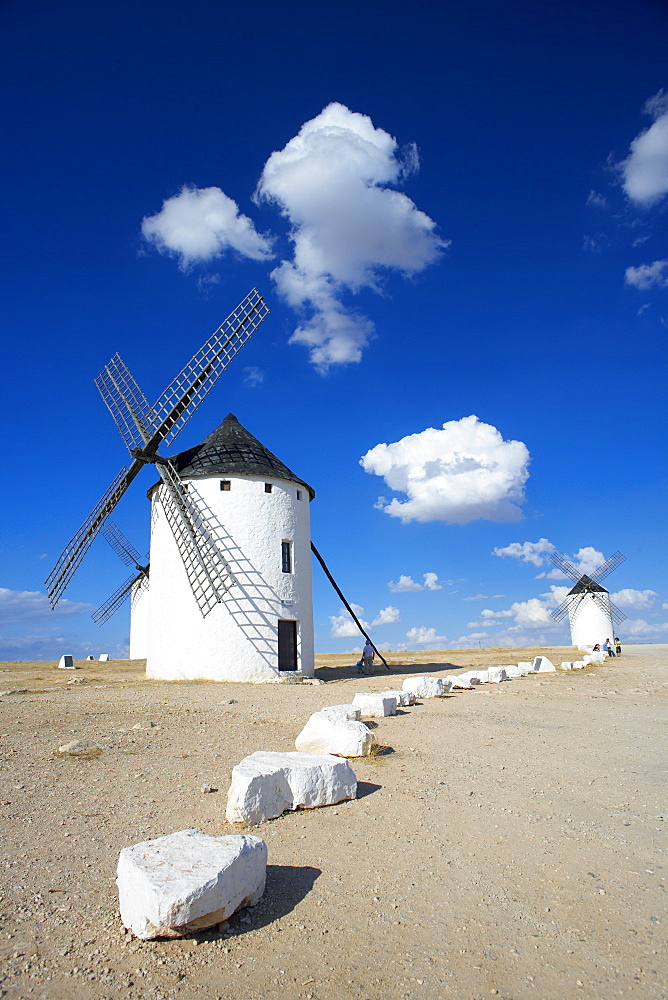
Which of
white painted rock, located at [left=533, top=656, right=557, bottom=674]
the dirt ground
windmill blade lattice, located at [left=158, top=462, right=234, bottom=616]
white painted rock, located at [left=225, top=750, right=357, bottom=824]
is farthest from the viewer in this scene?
white painted rock, located at [left=533, top=656, right=557, bottom=674]

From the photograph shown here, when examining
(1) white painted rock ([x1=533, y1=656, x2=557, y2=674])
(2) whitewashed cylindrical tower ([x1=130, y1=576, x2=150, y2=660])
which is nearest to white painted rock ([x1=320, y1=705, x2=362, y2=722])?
(1) white painted rock ([x1=533, y1=656, x2=557, y2=674])

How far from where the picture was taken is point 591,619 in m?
45.6

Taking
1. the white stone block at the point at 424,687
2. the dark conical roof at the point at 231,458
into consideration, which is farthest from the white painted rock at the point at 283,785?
the dark conical roof at the point at 231,458

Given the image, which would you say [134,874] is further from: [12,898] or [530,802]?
[530,802]

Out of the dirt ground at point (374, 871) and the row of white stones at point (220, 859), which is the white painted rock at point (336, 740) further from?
the row of white stones at point (220, 859)

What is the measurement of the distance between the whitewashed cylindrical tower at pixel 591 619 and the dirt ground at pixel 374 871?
3945 cm

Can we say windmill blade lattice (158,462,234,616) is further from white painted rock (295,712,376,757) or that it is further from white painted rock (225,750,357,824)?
white painted rock (225,750,357,824)

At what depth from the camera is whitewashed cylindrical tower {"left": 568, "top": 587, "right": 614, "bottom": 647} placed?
4506 centimetres

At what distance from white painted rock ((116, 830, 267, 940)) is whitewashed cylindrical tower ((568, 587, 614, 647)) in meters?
46.4

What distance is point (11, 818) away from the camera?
5188mm

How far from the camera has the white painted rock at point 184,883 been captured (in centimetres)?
330

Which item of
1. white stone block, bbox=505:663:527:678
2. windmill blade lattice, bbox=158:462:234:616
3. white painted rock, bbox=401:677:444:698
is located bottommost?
white stone block, bbox=505:663:527:678

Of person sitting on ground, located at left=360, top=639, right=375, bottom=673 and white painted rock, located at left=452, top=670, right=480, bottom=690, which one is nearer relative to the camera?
white painted rock, located at left=452, top=670, right=480, bottom=690

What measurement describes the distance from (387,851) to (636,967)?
197 centimetres
